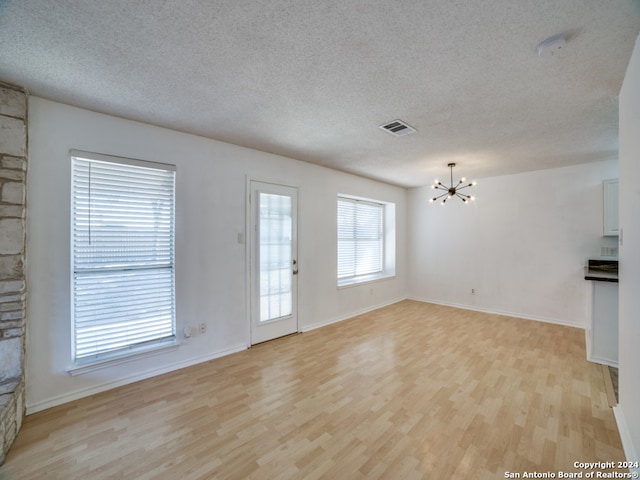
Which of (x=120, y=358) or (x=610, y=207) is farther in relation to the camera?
(x=610, y=207)

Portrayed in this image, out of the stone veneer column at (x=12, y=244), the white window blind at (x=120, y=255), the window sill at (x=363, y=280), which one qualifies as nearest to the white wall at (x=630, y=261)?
the window sill at (x=363, y=280)

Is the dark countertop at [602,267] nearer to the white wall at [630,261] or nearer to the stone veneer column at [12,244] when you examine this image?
the white wall at [630,261]

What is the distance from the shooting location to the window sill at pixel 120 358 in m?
2.47

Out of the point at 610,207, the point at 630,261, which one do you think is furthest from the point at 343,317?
the point at 610,207

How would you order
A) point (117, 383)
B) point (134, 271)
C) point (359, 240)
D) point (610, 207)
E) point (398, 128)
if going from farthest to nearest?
point (359, 240) → point (610, 207) → point (398, 128) → point (134, 271) → point (117, 383)

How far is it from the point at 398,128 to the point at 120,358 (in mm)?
3727

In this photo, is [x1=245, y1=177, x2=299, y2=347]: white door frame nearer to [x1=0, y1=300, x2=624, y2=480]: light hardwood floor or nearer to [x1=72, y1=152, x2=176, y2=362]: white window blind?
[x1=0, y1=300, x2=624, y2=480]: light hardwood floor

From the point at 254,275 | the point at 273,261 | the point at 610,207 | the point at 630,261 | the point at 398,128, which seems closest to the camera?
the point at 630,261

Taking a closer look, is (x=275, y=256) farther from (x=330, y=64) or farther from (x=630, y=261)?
(x=630, y=261)

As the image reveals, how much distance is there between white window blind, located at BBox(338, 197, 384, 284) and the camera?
5.32 meters

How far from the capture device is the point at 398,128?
3.00 metres

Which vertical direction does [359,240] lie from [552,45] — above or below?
below

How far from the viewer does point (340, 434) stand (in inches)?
79.2

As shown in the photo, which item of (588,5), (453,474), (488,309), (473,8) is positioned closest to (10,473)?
(453,474)
